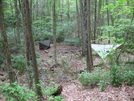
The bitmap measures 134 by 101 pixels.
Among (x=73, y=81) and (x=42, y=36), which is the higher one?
(x=42, y=36)

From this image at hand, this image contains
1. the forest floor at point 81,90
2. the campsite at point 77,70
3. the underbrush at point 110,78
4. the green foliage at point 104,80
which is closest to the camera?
the campsite at point 77,70

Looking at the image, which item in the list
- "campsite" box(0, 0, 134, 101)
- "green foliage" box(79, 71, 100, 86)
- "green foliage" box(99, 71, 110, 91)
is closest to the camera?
"campsite" box(0, 0, 134, 101)

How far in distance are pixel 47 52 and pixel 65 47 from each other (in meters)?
2.62

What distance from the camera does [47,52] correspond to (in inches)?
581

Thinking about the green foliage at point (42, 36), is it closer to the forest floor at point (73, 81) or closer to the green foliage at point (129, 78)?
the forest floor at point (73, 81)

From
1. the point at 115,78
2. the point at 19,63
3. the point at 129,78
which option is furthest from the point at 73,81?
the point at 19,63

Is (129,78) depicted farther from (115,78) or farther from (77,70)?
(77,70)

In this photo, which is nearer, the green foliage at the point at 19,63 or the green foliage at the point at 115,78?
the green foliage at the point at 115,78

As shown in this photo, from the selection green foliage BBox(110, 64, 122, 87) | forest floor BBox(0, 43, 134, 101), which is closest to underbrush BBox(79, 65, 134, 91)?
green foliage BBox(110, 64, 122, 87)

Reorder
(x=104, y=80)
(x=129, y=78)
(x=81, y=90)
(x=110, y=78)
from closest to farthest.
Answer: (x=129, y=78)
(x=104, y=80)
(x=110, y=78)
(x=81, y=90)

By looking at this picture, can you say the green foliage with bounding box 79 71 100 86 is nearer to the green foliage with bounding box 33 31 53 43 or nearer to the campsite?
the campsite

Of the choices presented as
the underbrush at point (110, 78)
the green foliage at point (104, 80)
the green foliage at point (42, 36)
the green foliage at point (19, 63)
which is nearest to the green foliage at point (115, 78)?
the underbrush at point (110, 78)

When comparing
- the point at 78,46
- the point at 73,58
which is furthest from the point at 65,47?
the point at 73,58

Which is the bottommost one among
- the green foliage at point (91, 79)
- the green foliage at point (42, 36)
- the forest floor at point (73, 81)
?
the forest floor at point (73, 81)
